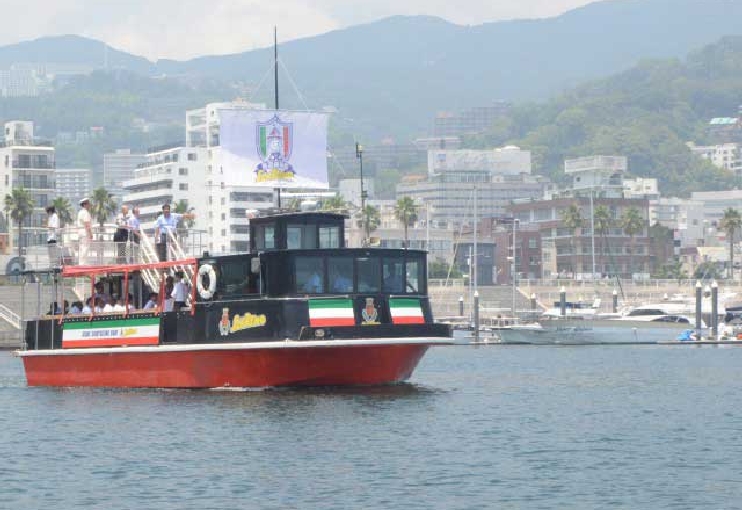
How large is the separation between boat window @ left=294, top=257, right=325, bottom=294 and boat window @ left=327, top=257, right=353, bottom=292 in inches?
10.6

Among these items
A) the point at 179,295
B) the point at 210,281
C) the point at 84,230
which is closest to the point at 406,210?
the point at 84,230

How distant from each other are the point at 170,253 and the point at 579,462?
65.2 feet

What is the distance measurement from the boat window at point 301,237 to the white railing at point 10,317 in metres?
61.4

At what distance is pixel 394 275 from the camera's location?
46.4 meters

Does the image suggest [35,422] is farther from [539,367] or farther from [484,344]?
[484,344]

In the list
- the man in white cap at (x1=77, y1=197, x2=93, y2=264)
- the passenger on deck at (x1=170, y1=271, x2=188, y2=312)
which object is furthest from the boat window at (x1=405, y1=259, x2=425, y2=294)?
the man in white cap at (x1=77, y1=197, x2=93, y2=264)

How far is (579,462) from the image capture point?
34.4m

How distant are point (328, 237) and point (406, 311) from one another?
3.68 m

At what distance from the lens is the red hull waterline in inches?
1793

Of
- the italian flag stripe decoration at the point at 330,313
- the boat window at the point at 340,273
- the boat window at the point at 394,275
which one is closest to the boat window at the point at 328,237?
the boat window at the point at 340,273

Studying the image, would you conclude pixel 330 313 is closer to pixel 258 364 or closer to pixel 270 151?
pixel 258 364

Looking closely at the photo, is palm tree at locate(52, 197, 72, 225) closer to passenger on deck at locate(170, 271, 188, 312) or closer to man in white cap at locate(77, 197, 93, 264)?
man in white cap at locate(77, 197, 93, 264)

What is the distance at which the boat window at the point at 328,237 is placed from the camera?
47562 mm

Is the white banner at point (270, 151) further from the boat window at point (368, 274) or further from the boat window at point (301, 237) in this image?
the boat window at point (368, 274)
